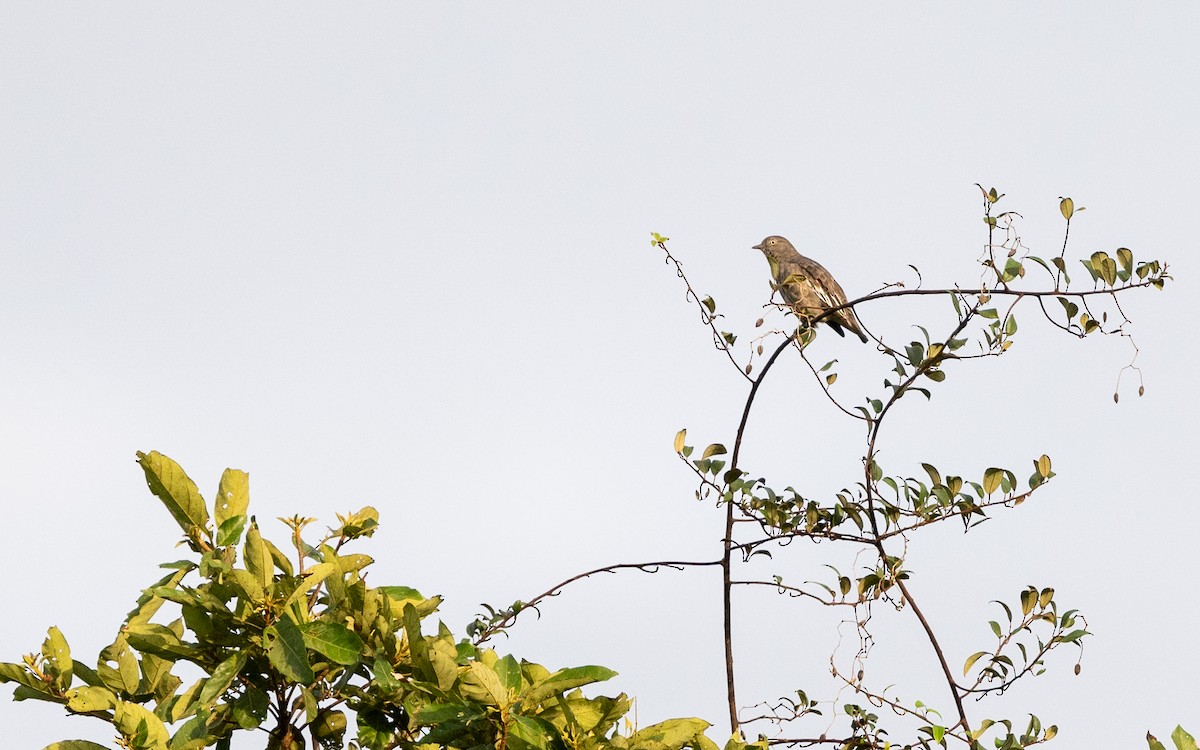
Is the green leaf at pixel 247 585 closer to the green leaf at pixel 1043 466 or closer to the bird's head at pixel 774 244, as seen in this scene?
the green leaf at pixel 1043 466

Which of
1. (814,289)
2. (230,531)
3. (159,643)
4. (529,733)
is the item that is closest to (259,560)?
(230,531)

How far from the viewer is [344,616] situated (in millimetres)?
2848

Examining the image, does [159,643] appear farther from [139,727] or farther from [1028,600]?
[1028,600]

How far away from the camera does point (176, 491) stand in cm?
280

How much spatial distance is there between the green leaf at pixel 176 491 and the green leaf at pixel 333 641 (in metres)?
0.39

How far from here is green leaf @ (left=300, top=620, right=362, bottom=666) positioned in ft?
8.72

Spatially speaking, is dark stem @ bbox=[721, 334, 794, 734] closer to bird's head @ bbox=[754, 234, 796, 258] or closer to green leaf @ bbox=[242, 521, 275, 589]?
green leaf @ bbox=[242, 521, 275, 589]

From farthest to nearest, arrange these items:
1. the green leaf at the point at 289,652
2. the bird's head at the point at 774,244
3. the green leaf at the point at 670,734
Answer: the bird's head at the point at 774,244 < the green leaf at the point at 670,734 < the green leaf at the point at 289,652

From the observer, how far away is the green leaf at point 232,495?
9.52 feet

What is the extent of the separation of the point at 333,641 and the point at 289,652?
3.8 inches

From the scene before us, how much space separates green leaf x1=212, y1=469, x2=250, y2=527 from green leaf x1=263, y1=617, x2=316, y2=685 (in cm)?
36

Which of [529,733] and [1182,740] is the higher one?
[1182,740]

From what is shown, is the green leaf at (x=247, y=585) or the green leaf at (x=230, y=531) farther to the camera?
the green leaf at (x=230, y=531)

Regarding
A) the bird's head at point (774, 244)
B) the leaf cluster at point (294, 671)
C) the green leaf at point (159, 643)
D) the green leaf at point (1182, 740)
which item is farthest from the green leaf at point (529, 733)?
the bird's head at point (774, 244)
